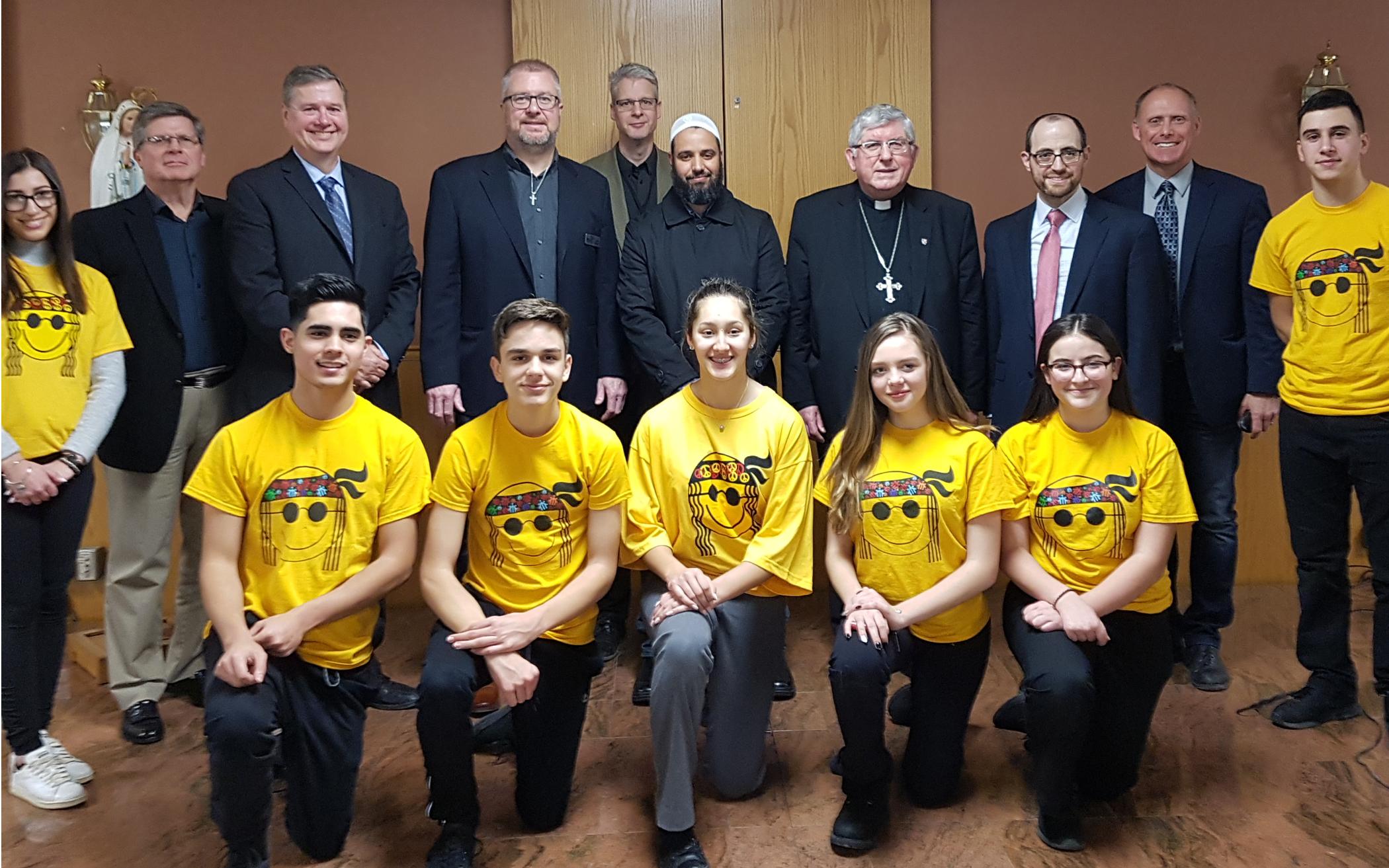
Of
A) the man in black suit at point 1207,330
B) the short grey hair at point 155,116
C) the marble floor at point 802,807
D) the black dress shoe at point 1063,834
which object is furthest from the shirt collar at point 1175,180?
the short grey hair at point 155,116

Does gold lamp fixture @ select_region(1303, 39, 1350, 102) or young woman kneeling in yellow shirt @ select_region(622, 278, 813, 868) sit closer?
young woman kneeling in yellow shirt @ select_region(622, 278, 813, 868)

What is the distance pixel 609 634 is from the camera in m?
3.43

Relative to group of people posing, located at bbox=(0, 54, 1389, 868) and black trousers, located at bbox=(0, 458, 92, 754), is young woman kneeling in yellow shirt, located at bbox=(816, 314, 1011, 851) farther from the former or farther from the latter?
black trousers, located at bbox=(0, 458, 92, 754)

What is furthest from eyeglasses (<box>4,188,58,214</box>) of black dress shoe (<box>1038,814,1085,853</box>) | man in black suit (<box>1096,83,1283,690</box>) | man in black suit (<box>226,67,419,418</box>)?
man in black suit (<box>1096,83,1283,690</box>)

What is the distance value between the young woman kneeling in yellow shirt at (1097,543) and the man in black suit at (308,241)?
63.8 inches

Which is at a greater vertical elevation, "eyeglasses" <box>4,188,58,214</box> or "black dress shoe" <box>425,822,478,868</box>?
"eyeglasses" <box>4,188,58,214</box>

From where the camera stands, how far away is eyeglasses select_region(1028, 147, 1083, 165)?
9.82 feet

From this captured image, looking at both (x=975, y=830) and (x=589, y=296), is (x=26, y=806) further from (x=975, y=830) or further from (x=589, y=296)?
(x=975, y=830)

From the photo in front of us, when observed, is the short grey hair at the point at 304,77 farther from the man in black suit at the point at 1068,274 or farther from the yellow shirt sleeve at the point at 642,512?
the man in black suit at the point at 1068,274

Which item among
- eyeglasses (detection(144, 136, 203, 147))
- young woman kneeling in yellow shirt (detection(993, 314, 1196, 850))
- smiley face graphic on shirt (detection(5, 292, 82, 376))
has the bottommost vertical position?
young woman kneeling in yellow shirt (detection(993, 314, 1196, 850))

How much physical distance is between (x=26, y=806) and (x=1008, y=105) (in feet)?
Answer: 12.1

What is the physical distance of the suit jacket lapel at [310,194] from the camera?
296cm

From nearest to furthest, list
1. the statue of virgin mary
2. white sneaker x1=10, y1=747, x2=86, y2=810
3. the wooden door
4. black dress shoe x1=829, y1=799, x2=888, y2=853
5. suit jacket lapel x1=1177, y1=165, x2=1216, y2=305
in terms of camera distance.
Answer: black dress shoe x1=829, y1=799, x2=888, y2=853, white sneaker x1=10, y1=747, x2=86, y2=810, suit jacket lapel x1=1177, y1=165, x2=1216, y2=305, the statue of virgin mary, the wooden door

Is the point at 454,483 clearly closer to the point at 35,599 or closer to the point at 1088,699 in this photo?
the point at 35,599
